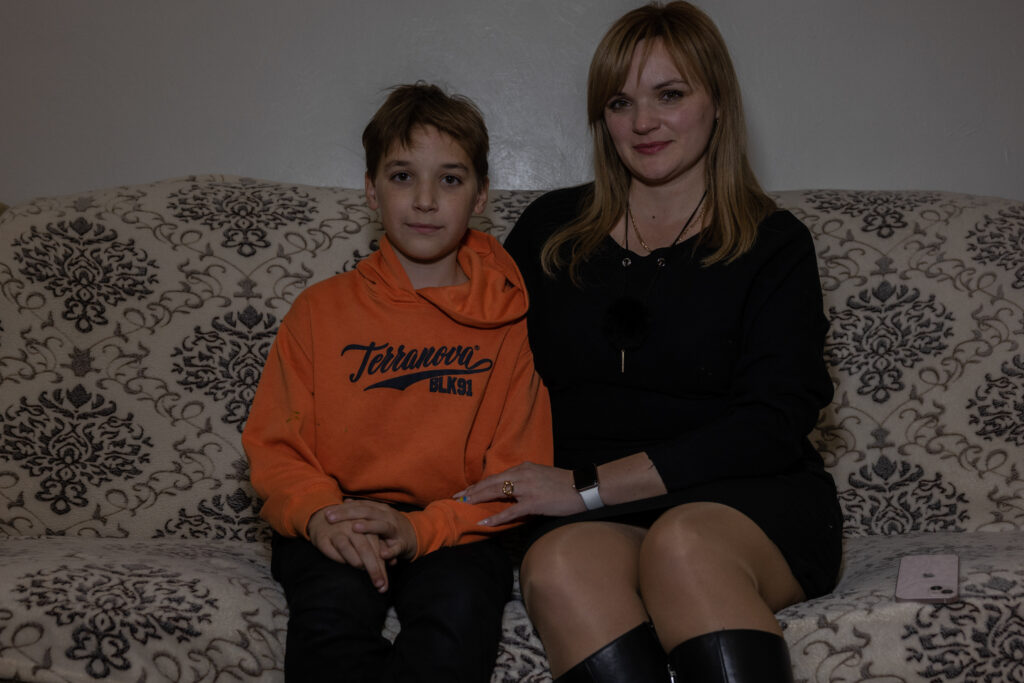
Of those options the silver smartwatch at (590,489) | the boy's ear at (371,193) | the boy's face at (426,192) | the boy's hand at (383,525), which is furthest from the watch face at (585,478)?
the boy's ear at (371,193)

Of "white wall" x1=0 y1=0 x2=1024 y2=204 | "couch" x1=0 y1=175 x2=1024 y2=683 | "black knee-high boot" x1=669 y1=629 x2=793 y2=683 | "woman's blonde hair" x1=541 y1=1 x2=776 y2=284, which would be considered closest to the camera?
"black knee-high boot" x1=669 y1=629 x2=793 y2=683

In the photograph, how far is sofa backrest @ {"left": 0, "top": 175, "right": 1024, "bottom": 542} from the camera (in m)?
1.78

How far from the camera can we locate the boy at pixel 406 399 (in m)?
1.38

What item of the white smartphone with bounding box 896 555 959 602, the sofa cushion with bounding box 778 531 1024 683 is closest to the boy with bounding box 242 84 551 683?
the sofa cushion with bounding box 778 531 1024 683

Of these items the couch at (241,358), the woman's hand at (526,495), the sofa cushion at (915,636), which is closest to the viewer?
the sofa cushion at (915,636)

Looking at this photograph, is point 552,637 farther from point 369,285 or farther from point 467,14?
point 467,14

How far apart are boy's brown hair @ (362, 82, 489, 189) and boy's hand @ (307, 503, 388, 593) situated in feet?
1.88

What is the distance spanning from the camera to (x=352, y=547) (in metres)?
1.34

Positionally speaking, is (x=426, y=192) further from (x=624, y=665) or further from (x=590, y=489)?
(x=624, y=665)

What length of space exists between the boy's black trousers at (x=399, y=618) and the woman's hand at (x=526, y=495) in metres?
0.08

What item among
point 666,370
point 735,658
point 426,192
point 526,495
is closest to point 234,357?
point 426,192

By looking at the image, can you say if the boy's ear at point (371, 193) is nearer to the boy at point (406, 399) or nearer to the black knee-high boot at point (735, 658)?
the boy at point (406, 399)

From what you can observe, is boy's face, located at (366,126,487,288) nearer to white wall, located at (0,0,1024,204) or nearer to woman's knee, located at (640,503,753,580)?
woman's knee, located at (640,503,753,580)

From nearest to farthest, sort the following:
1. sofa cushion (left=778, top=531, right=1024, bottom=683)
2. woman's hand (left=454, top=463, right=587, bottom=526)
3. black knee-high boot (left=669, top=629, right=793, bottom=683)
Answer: black knee-high boot (left=669, top=629, right=793, bottom=683) → sofa cushion (left=778, top=531, right=1024, bottom=683) → woman's hand (left=454, top=463, right=587, bottom=526)
